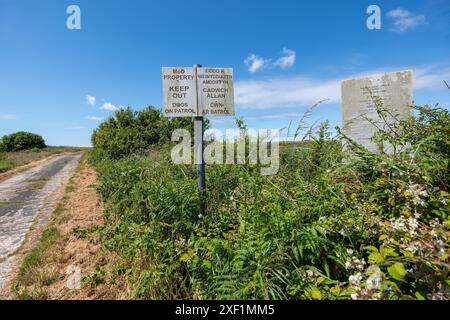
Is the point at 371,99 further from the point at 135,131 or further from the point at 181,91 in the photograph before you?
the point at 135,131

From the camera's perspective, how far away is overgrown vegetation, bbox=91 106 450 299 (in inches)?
62.7

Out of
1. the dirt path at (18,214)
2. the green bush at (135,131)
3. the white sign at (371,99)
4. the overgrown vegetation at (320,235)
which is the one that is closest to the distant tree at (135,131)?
the green bush at (135,131)

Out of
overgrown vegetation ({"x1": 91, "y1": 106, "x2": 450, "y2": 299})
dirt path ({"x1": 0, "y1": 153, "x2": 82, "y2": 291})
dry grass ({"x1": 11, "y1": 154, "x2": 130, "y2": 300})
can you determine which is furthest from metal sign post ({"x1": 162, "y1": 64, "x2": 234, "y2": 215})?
dirt path ({"x1": 0, "y1": 153, "x2": 82, "y2": 291})

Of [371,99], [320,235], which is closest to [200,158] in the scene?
[320,235]

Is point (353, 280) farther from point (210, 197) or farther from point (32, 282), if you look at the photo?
point (32, 282)

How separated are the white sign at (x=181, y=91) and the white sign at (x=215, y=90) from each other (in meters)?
0.10

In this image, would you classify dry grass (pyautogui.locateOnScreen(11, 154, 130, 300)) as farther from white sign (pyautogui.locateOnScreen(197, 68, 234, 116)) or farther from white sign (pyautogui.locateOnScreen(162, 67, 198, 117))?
white sign (pyautogui.locateOnScreen(197, 68, 234, 116))

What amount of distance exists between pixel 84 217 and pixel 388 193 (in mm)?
5364

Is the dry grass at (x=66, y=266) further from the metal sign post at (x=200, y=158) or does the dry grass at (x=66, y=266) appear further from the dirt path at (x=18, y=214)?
the metal sign post at (x=200, y=158)

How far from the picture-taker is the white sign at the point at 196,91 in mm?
3689

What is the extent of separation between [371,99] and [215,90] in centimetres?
368

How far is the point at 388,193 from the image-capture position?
2262mm

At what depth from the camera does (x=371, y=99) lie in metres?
5.37
